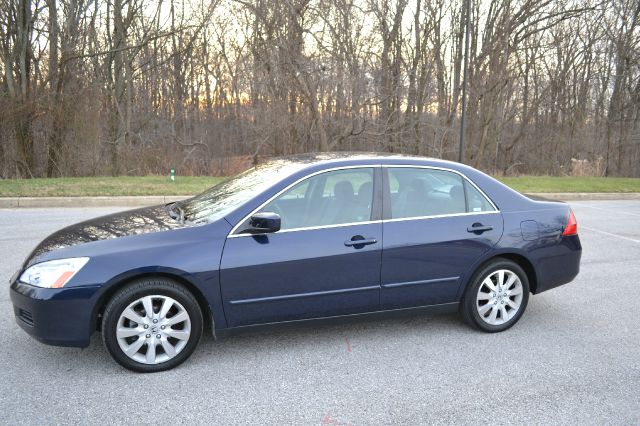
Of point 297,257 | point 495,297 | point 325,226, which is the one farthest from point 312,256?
point 495,297

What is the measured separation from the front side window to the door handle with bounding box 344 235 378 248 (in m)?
0.15

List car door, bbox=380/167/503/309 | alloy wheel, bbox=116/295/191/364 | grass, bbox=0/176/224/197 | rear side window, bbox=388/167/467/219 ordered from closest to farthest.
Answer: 1. alloy wheel, bbox=116/295/191/364
2. car door, bbox=380/167/503/309
3. rear side window, bbox=388/167/467/219
4. grass, bbox=0/176/224/197

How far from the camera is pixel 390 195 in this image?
12.7 ft

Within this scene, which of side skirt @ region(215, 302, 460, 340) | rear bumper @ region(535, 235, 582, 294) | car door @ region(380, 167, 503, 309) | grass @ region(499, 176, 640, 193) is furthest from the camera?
grass @ region(499, 176, 640, 193)

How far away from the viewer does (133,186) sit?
13039mm

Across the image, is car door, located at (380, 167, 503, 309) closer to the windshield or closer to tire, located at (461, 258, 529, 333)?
tire, located at (461, 258, 529, 333)

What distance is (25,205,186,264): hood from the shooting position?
3422 millimetres

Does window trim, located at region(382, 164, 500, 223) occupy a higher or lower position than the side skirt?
higher

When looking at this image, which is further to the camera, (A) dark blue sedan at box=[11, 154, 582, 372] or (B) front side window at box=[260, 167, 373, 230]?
(B) front side window at box=[260, 167, 373, 230]

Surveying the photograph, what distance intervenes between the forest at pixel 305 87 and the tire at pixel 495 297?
16560mm

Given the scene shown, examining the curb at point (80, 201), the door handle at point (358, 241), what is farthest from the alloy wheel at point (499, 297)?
the curb at point (80, 201)

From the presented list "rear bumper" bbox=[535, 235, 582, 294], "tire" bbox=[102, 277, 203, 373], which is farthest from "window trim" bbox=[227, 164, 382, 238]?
"rear bumper" bbox=[535, 235, 582, 294]

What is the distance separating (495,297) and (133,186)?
11169 millimetres

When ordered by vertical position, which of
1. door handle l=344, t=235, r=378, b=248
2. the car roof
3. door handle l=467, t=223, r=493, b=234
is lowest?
door handle l=344, t=235, r=378, b=248
